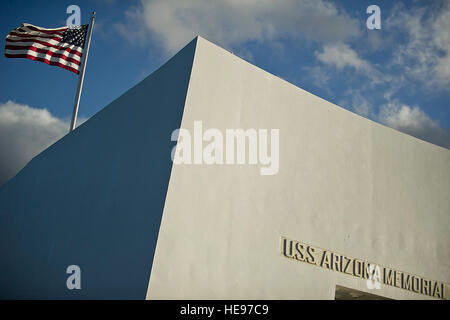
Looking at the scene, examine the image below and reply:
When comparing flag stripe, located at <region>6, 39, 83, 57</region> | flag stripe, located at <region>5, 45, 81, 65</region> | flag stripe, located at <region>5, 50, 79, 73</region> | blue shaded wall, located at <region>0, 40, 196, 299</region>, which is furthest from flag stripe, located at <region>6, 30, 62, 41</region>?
blue shaded wall, located at <region>0, 40, 196, 299</region>

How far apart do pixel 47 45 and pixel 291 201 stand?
781 cm

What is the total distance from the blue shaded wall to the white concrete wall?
1.30 feet

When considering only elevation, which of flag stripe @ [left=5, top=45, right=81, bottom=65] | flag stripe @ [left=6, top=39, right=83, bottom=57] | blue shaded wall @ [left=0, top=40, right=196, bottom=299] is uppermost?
flag stripe @ [left=6, top=39, right=83, bottom=57]

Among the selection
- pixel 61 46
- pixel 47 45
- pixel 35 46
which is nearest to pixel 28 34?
pixel 35 46

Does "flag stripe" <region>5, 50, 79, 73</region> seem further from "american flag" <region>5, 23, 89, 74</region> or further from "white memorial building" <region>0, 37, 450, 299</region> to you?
"white memorial building" <region>0, 37, 450, 299</region>

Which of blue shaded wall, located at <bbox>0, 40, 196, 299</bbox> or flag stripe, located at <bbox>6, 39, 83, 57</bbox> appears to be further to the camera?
flag stripe, located at <bbox>6, 39, 83, 57</bbox>

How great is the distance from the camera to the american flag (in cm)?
1170

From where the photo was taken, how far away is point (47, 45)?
466 inches

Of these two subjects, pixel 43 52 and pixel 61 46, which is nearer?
pixel 43 52

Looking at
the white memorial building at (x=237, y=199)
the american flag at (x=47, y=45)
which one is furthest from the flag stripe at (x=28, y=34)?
the white memorial building at (x=237, y=199)

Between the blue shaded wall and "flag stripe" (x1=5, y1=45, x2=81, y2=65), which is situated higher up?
"flag stripe" (x1=5, y1=45, x2=81, y2=65)

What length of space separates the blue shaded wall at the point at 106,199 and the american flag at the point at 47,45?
229 cm

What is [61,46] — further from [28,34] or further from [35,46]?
[28,34]

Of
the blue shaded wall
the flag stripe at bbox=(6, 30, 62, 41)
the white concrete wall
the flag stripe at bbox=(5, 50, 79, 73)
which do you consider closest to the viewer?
the white concrete wall
